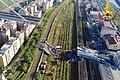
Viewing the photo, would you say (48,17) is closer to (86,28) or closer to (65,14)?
(65,14)

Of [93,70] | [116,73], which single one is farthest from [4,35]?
[116,73]

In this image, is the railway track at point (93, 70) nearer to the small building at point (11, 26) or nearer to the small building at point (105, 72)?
the small building at point (105, 72)

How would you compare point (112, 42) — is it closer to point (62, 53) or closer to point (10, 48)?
point (62, 53)

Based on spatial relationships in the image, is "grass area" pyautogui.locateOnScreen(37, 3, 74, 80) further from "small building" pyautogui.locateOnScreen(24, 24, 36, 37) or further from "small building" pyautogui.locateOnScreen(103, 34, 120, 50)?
"small building" pyautogui.locateOnScreen(103, 34, 120, 50)

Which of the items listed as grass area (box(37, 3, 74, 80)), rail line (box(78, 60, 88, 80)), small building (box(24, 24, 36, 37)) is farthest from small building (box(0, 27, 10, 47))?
rail line (box(78, 60, 88, 80))

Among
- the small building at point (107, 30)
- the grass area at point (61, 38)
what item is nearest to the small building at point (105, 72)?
the grass area at point (61, 38)

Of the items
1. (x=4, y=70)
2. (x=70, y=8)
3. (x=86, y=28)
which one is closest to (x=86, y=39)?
(x=86, y=28)

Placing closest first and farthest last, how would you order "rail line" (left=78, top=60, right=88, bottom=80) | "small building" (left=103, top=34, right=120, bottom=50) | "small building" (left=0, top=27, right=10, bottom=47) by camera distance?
"rail line" (left=78, top=60, right=88, bottom=80) → "small building" (left=0, top=27, right=10, bottom=47) → "small building" (left=103, top=34, right=120, bottom=50)
